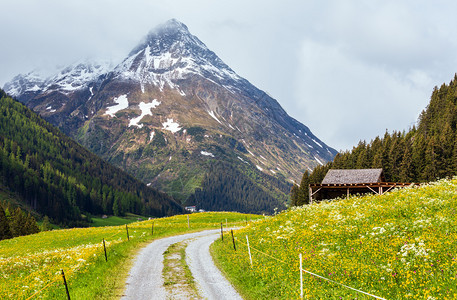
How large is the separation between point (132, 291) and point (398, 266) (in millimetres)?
14215

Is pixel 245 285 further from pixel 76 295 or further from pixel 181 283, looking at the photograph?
pixel 76 295

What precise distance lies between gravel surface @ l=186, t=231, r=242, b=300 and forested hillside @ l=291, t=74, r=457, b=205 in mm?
62258

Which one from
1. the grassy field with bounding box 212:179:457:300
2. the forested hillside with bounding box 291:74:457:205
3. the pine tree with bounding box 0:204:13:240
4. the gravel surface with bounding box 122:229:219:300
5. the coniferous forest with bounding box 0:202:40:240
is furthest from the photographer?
the coniferous forest with bounding box 0:202:40:240

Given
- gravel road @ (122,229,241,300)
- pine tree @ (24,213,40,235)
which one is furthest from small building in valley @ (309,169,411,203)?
pine tree @ (24,213,40,235)

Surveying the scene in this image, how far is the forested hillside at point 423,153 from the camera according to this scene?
8550cm

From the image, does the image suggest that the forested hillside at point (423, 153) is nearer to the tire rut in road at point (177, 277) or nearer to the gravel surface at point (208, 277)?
the gravel surface at point (208, 277)

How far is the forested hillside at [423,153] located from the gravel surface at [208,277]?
62.3 metres

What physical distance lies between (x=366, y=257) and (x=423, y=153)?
87.1 meters

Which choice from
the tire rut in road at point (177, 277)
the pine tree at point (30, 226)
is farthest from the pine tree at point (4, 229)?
the tire rut in road at point (177, 277)

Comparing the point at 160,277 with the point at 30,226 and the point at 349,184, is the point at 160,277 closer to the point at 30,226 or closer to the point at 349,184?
the point at 349,184

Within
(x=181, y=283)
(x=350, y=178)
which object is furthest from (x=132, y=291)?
(x=350, y=178)

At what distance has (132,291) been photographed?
61.6ft

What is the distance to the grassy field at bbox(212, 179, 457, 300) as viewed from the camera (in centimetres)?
1260

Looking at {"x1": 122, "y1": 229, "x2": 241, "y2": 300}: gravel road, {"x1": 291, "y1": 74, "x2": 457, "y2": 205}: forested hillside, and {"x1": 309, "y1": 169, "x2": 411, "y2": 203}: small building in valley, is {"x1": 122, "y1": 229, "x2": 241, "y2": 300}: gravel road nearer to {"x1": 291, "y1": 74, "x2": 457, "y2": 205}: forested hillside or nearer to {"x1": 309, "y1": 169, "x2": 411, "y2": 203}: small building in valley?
{"x1": 309, "y1": 169, "x2": 411, "y2": 203}: small building in valley
